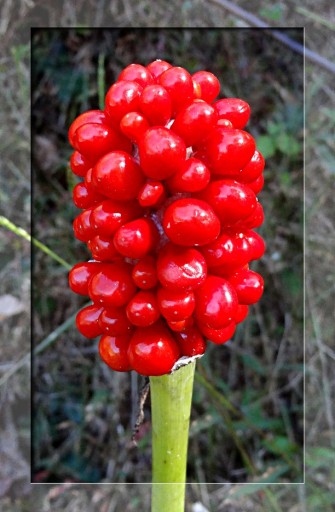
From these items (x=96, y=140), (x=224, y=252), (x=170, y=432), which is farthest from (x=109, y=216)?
(x=170, y=432)

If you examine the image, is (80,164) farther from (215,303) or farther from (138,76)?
(215,303)

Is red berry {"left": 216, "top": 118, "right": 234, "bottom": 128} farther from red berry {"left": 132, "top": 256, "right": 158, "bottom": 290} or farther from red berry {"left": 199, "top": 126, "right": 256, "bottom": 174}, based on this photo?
red berry {"left": 132, "top": 256, "right": 158, "bottom": 290}

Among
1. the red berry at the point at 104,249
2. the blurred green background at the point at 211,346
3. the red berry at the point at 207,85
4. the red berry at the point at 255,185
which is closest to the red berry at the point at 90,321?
the red berry at the point at 104,249

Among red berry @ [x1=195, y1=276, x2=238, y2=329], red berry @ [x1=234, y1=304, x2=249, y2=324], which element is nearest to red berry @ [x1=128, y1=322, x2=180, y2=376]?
red berry @ [x1=195, y1=276, x2=238, y2=329]

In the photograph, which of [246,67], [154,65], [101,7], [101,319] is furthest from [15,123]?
[101,319]

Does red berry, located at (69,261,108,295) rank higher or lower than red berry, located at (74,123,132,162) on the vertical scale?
lower

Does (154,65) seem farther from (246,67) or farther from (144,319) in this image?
(246,67)
